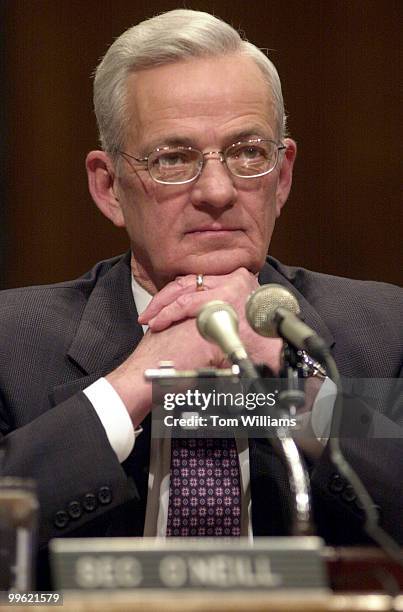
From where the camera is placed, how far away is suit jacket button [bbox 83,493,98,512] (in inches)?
66.3

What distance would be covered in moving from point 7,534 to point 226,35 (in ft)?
4.16

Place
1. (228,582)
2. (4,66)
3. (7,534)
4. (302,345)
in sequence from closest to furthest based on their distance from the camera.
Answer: (228,582)
(7,534)
(302,345)
(4,66)

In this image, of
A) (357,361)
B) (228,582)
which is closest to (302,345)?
(228,582)

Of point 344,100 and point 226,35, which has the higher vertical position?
point 226,35

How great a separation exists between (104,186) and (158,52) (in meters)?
0.33

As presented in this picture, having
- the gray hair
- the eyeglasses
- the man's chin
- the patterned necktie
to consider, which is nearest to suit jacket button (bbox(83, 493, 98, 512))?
the patterned necktie

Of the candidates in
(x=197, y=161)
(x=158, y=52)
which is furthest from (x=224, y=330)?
(x=158, y=52)

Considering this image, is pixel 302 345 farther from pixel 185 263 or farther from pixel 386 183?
pixel 386 183

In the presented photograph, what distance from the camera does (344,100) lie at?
10.4ft

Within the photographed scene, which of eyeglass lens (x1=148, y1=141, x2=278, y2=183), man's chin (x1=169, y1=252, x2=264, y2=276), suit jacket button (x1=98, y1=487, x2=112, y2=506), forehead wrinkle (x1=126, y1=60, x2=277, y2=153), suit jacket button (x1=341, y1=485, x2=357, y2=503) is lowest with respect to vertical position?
suit jacket button (x1=341, y1=485, x2=357, y2=503)

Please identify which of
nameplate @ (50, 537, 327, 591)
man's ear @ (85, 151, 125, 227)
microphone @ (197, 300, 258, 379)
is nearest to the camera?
nameplate @ (50, 537, 327, 591)

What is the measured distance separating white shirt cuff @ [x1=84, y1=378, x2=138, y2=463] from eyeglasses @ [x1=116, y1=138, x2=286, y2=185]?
0.47 m

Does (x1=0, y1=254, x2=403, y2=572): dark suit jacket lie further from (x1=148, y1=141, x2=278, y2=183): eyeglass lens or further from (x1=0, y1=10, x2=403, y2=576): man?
(x1=148, y1=141, x2=278, y2=183): eyeglass lens

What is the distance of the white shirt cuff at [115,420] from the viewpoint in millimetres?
1742
